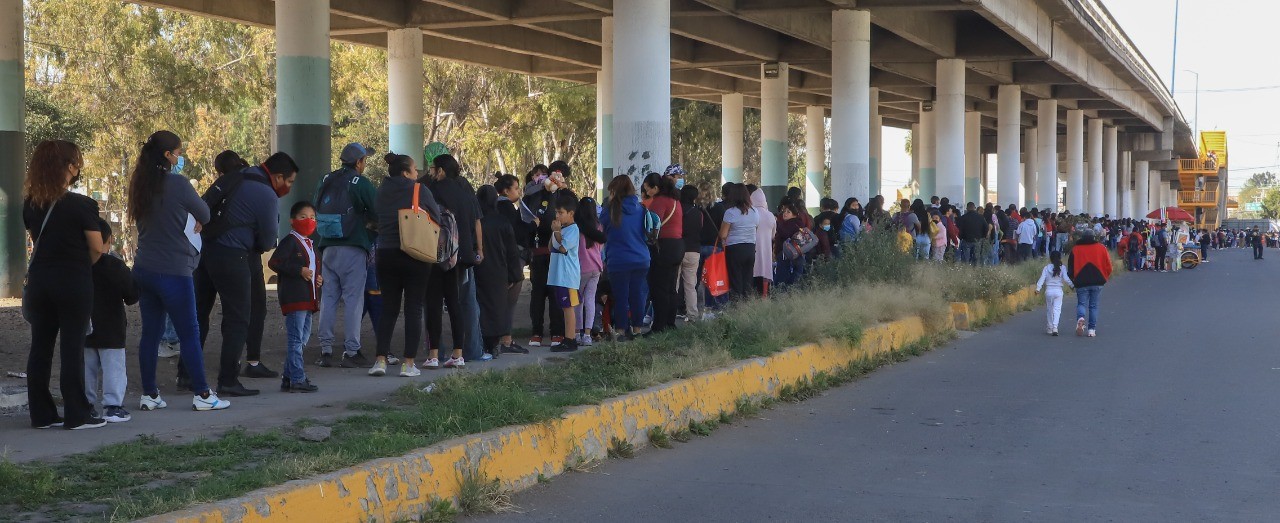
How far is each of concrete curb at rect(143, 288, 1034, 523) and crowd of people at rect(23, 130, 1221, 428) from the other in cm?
169

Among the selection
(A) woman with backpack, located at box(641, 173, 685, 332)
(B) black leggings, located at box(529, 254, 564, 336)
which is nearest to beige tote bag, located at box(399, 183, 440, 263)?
(B) black leggings, located at box(529, 254, 564, 336)

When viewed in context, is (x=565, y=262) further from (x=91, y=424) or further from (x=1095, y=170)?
(x=1095, y=170)

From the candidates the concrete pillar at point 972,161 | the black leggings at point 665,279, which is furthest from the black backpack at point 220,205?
the concrete pillar at point 972,161

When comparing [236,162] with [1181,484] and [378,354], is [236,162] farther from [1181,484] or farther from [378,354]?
[1181,484]

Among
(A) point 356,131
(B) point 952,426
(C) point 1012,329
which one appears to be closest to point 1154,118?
(A) point 356,131

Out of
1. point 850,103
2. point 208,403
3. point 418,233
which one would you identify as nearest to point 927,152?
point 850,103

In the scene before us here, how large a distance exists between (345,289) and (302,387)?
1.60 meters

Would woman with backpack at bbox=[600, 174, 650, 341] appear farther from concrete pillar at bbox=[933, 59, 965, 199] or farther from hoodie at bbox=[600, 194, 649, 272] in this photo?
concrete pillar at bbox=[933, 59, 965, 199]

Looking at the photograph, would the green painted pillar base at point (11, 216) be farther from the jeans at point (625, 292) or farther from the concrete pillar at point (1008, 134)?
the concrete pillar at point (1008, 134)

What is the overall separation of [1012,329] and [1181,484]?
1046 cm

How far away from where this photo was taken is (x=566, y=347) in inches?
472

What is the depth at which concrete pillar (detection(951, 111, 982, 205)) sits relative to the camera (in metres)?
46.8

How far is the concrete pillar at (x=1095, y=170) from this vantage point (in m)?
54.9

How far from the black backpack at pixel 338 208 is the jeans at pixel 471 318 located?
1.09 m
